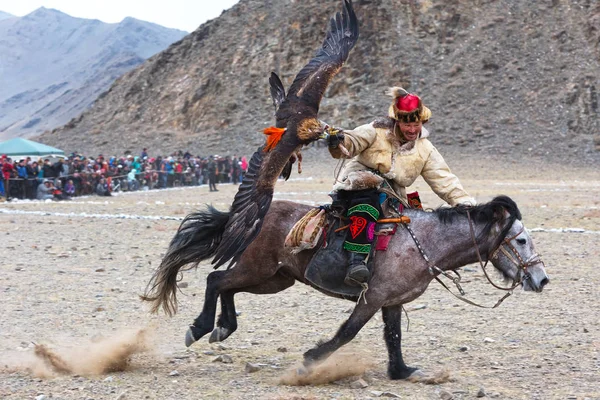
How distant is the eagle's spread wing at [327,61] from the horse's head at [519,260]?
1.87 metres

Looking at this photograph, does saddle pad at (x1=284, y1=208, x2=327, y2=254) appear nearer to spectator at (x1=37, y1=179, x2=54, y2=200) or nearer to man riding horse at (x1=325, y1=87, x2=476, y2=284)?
man riding horse at (x1=325, y1=87, x2=476, y2=284)

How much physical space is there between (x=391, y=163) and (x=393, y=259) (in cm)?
81

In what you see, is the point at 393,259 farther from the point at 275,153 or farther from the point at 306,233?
the point at 275,153

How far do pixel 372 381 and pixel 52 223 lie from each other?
1487cm

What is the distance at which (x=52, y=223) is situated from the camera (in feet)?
66.6

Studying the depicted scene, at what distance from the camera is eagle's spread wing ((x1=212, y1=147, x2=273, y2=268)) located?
6617 mm

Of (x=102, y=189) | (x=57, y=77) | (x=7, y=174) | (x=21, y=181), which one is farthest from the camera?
(x=57, y=77)

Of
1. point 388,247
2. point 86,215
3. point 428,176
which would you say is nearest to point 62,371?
point 388,247

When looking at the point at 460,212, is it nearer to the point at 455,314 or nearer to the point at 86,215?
the point at 455,314

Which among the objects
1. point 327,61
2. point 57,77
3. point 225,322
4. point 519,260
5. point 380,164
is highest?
point 57,77

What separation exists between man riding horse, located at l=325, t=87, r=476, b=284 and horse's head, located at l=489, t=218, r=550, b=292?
477 millimetres

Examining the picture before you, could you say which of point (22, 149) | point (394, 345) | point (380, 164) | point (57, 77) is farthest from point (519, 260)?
point (57, 77)

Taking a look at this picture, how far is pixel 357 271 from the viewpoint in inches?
265

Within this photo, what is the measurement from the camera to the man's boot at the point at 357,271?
22.1 feet
